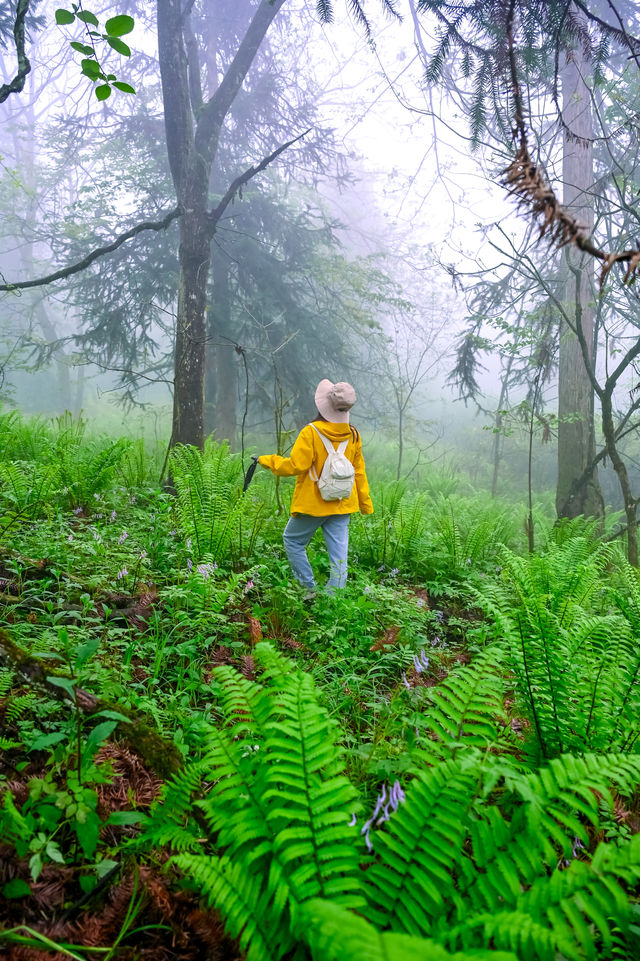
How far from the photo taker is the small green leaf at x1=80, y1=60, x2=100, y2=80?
1.89 m

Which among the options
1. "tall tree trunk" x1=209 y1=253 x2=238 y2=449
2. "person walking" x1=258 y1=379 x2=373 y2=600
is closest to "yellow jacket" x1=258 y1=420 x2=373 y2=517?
"person walking" x1=258 y1=379 x2=373 y2=600

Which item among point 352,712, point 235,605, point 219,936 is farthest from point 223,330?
point 219,936

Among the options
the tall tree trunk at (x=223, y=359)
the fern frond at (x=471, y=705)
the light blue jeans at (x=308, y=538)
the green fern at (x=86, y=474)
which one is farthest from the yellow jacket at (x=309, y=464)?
the tall tree trunk at (x=223, y=359)

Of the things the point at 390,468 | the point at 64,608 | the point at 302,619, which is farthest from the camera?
the point at 390,468

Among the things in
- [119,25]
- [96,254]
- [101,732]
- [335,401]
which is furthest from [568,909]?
[96,254]

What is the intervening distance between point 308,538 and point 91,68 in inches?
128

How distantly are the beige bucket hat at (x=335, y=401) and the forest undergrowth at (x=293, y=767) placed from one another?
1.05 m

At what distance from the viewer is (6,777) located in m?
1.60


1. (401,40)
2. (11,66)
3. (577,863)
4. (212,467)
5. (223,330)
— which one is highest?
(11,66)

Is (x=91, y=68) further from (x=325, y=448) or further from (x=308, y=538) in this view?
(x=308, y=538)

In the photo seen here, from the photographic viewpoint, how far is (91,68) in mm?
1916

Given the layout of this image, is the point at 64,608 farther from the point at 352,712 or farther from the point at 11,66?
the point at 11,66

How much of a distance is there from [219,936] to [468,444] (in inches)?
805

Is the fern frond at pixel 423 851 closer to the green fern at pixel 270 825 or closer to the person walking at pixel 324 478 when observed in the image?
the green fern at pixel 270 825
